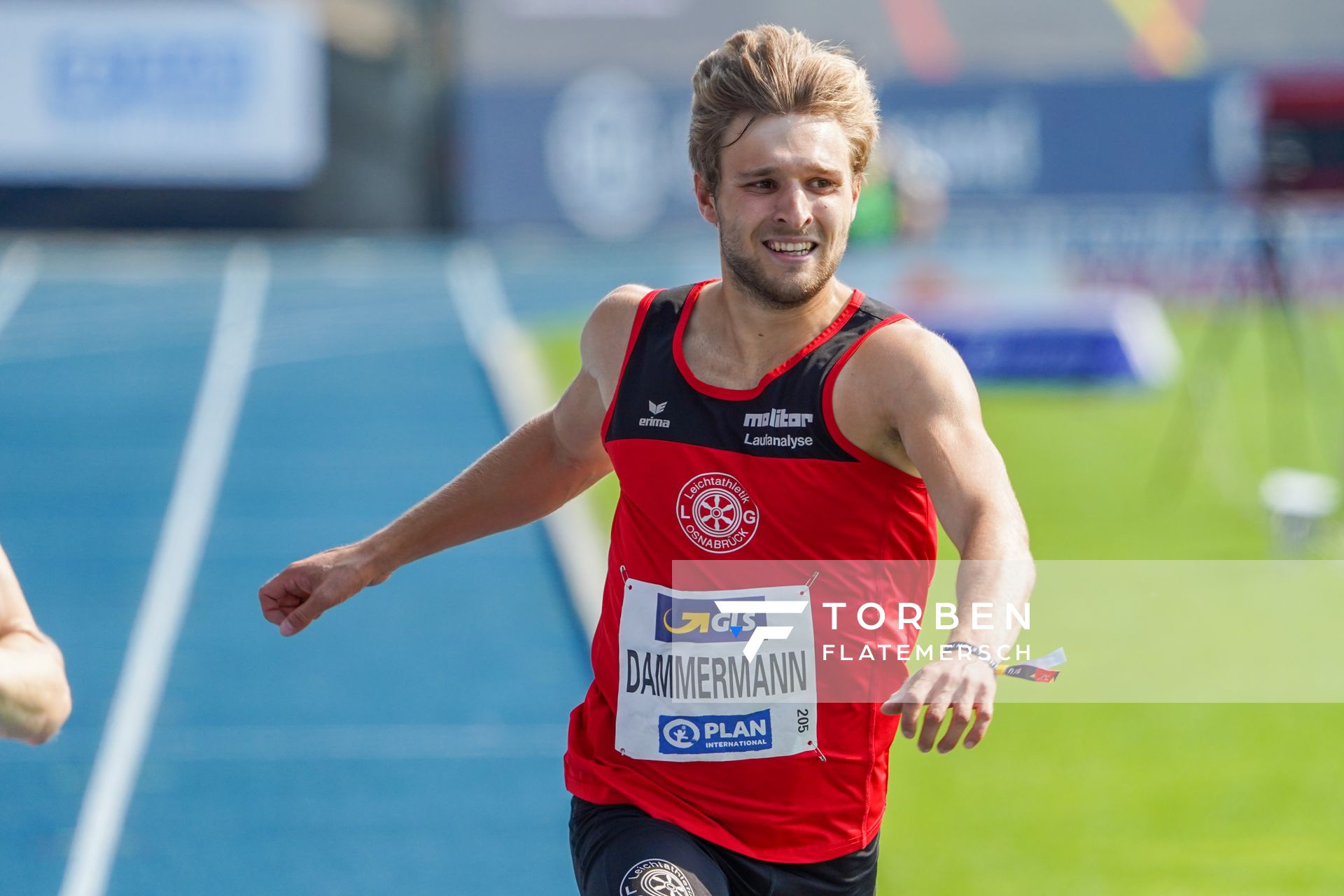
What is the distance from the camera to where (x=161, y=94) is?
19.0 m

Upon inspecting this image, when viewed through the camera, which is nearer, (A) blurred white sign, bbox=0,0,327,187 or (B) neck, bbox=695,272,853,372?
(B) neck, bbox=695,272,853,372

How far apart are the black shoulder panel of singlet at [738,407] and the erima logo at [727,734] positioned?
48cm

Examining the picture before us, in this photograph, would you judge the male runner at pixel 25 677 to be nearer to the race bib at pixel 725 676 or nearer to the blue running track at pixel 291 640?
the race bib at pixel 725 676

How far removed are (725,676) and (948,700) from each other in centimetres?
78

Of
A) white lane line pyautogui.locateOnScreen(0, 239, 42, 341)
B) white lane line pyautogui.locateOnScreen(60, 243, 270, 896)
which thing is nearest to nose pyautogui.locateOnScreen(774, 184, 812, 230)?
white lane line pyautogui.locateOnScreen(60, 243, 270, 896)

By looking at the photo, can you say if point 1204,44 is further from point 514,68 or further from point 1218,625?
point 1218,625

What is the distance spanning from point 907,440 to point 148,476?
8.74 meters

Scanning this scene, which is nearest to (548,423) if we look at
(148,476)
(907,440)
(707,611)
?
(707,611)

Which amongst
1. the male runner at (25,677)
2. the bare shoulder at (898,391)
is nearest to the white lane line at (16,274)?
the male runner at (25,677)

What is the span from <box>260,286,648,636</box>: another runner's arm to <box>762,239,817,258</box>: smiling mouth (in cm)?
47

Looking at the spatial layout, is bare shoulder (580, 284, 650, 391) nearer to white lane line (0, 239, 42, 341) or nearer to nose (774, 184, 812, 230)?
nose (774, 184, 812, 230)

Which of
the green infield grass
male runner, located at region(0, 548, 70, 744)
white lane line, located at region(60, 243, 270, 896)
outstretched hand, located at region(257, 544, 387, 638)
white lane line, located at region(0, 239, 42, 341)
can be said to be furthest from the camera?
white lane line, located at region(0, 239, 42, 341)

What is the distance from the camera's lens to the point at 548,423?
3621mm

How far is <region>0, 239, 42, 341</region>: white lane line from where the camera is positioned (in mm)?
16000
